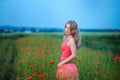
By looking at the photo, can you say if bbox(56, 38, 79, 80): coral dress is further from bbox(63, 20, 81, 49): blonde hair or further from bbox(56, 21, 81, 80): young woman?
bbox(63, 20, 81, 49): blonde hair

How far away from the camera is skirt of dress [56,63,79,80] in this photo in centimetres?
362

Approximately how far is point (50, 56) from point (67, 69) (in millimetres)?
317

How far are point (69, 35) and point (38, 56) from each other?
489 millimetres

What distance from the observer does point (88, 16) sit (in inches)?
152

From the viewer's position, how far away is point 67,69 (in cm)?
362

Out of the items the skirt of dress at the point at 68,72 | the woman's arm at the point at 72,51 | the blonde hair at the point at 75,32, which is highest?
the blonde hair at the point at 75,32

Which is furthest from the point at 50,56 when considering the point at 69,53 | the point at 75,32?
the point at 75,32

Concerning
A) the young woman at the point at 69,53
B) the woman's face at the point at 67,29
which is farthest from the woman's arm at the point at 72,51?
the woman's face at the point at 67,29

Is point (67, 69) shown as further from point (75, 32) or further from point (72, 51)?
point (75, 32)

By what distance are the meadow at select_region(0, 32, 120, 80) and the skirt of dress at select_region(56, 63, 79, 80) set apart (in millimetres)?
77

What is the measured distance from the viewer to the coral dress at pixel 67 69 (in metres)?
3.62

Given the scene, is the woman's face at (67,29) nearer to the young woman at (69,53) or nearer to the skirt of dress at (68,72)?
the young woman at (69,53)

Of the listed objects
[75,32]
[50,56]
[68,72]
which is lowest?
[68,72]

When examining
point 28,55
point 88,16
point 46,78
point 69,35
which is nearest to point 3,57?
point 28,55
